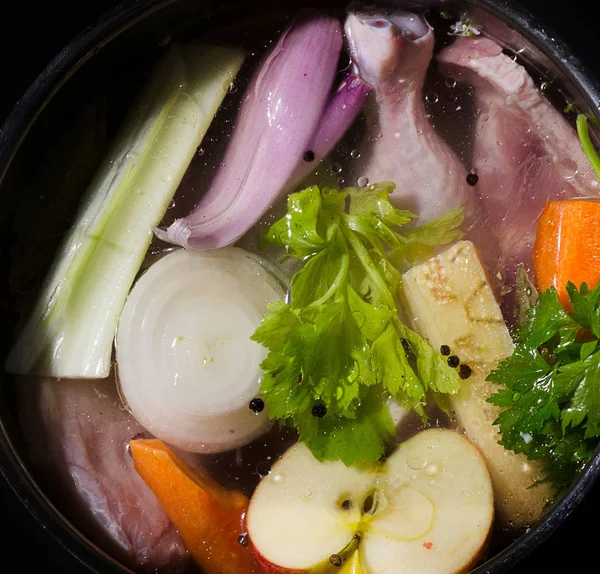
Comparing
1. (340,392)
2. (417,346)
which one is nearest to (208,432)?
(340,392)

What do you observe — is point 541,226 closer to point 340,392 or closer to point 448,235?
point 448,235

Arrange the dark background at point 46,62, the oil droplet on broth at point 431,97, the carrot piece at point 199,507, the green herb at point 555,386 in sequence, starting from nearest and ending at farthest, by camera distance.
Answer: the green herb at point 555,386
the carrot piece at point 199,507
the oil droplet on broth at point 431,97
the dark background at point 46,62

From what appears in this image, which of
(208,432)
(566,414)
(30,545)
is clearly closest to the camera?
(566,414)

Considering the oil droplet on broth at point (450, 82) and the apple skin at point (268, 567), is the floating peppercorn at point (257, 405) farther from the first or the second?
the oil droplet on broth at point (450, 82)

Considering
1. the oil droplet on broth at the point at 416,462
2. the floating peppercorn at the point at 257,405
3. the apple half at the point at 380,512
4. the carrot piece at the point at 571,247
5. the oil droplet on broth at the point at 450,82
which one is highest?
the oil droplet on broth at the point at 450,82

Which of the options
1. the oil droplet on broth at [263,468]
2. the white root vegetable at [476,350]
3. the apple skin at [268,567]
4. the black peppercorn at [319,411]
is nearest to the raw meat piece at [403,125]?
the white root vegetable at [476,350]

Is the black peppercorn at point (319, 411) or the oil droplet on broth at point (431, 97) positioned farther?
the oil droplet on broth at point (431, 97)

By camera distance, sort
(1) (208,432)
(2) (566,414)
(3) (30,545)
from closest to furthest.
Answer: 1. (2) (566,414)
2. (1) (208,432)
3. (3) (30,545)
